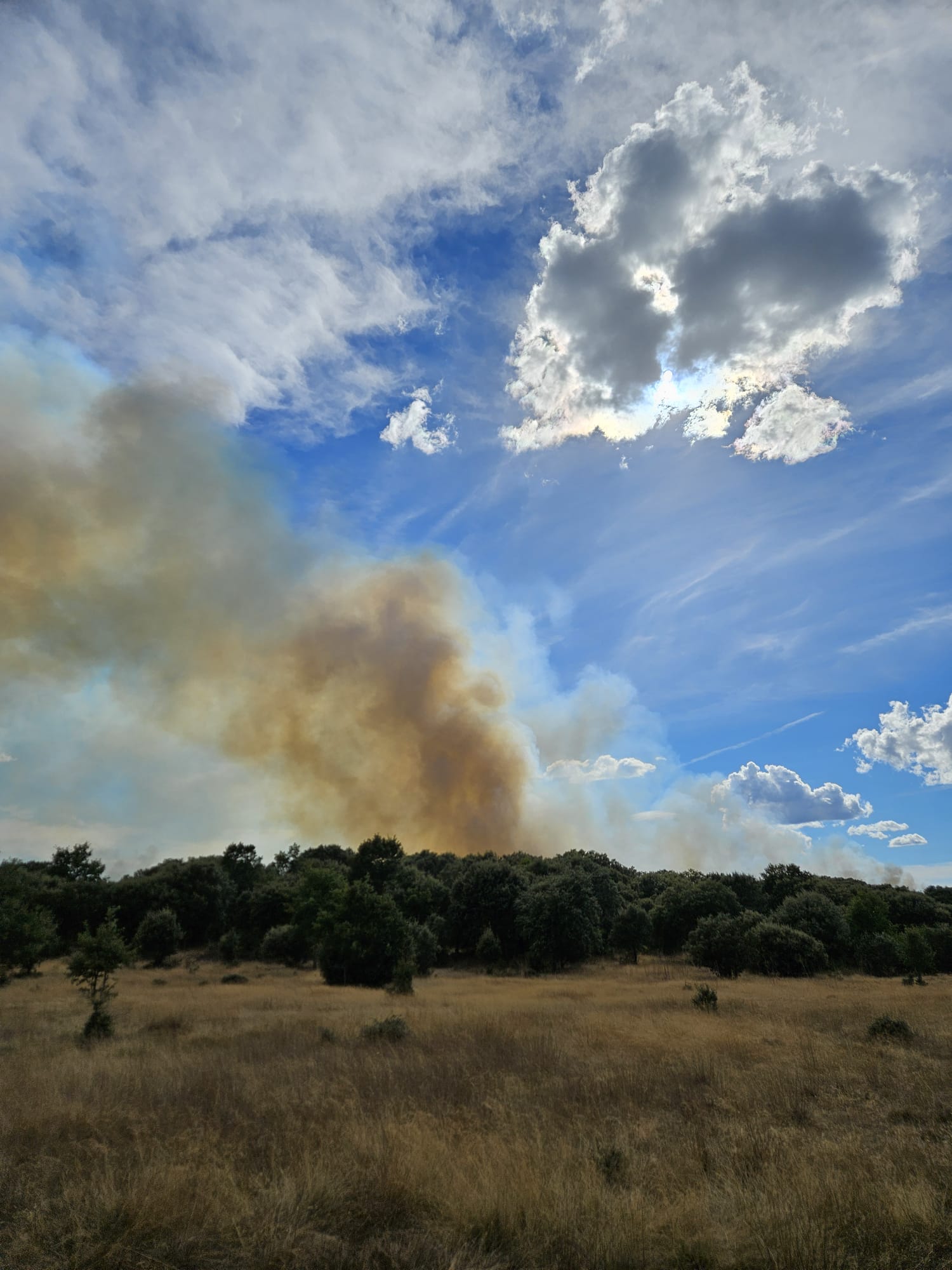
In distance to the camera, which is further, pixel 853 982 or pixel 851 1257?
pixel 853 982

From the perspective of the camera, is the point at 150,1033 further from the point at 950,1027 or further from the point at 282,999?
the point at 950,1027

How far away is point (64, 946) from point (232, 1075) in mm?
57864

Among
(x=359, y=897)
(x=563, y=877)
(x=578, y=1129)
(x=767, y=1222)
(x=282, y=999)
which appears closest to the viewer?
(x=767, y=1222)

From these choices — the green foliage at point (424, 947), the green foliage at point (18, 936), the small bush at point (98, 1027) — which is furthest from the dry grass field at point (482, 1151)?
the green foliage at point (424, 947)

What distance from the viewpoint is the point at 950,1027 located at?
61.2 feet

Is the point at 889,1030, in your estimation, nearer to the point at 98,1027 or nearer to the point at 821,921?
the point at 98,1027

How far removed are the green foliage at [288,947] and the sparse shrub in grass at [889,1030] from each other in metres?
50.9

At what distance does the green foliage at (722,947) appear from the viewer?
40.2 meters

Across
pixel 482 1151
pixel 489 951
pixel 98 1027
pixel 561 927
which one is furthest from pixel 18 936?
pixel 482 1151

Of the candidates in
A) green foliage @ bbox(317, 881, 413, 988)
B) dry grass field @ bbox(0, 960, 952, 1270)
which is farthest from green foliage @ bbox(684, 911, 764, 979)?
dry grass field @ bbox(0, 960, 952, 1270)

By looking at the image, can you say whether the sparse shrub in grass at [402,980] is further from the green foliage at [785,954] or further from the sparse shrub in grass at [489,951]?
the sparse shrub in grass at [489,951]

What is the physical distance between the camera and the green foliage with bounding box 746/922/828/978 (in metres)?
41.9

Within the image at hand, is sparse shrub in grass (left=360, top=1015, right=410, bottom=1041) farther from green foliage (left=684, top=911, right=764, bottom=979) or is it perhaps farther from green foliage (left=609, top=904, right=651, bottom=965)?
green foliage (left=609, top=904, right=651, bottom=965)

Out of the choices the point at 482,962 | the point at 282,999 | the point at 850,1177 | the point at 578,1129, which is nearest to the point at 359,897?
the point at 282,999
